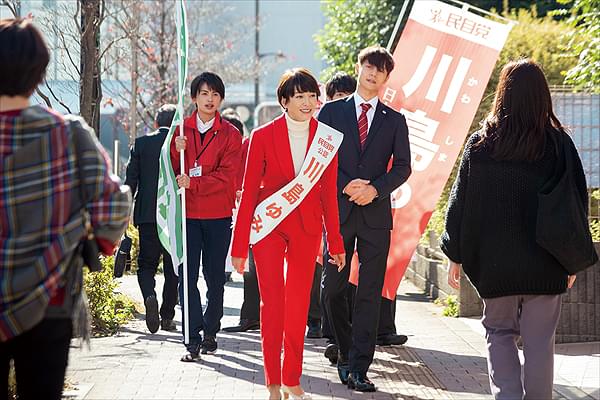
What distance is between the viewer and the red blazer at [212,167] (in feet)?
30.4

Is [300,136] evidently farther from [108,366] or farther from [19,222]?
[19,222]

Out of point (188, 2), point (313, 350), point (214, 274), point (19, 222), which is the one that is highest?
point (188, 2)

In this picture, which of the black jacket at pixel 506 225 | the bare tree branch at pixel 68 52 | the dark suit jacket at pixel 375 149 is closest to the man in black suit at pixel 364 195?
the dark suit jacket at pixel 375 149

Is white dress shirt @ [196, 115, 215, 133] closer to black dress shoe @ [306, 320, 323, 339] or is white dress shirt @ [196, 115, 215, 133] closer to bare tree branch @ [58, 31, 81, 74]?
black dress shoe @ [306, 320, 323, 339]

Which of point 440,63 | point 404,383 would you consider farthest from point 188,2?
point 404,383

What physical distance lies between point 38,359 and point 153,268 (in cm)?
675

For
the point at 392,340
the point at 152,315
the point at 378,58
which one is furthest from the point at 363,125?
the point at 152,315

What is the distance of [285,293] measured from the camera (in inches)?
288

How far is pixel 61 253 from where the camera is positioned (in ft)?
14.2

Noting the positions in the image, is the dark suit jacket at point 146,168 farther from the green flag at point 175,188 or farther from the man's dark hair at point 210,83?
the man's dark hair at point 210,83

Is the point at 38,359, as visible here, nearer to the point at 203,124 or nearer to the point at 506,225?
the point at 506,225

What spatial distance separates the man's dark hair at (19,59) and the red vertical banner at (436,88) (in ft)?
20.1

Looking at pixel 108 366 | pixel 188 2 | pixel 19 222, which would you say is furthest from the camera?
pixel 188 2

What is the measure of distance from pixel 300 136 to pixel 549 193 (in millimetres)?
2040
